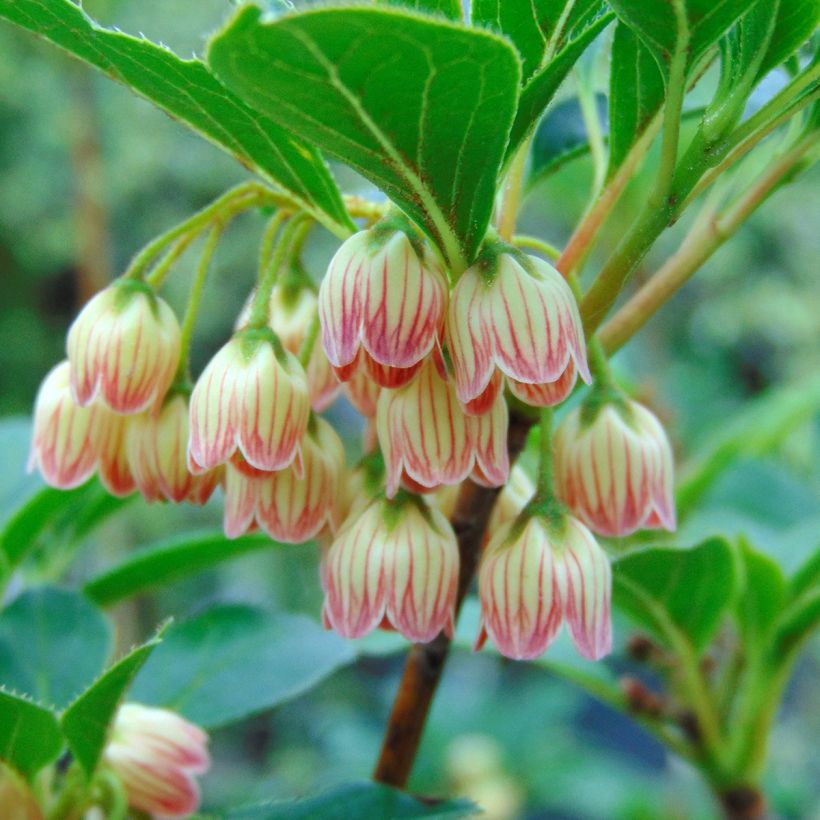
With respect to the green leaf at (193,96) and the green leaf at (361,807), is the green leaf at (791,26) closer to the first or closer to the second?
the green leaf at (193,96)

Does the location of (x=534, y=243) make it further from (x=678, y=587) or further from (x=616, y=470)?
(x=678, y=587)

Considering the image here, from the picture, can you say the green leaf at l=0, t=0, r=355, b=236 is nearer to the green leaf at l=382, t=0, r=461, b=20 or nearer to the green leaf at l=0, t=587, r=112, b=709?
the green leaf at l=382, t=0, r=461, b=20

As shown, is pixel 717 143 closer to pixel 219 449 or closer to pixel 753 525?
pixel 219 449

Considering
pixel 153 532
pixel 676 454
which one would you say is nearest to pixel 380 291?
pixel 676 454

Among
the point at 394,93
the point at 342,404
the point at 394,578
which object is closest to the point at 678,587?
the point at 394,578

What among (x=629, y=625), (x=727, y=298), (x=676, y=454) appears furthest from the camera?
(x=727, y=298)

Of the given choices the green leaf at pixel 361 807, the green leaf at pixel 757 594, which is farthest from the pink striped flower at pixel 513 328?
the green leaf at pixel 757 594
